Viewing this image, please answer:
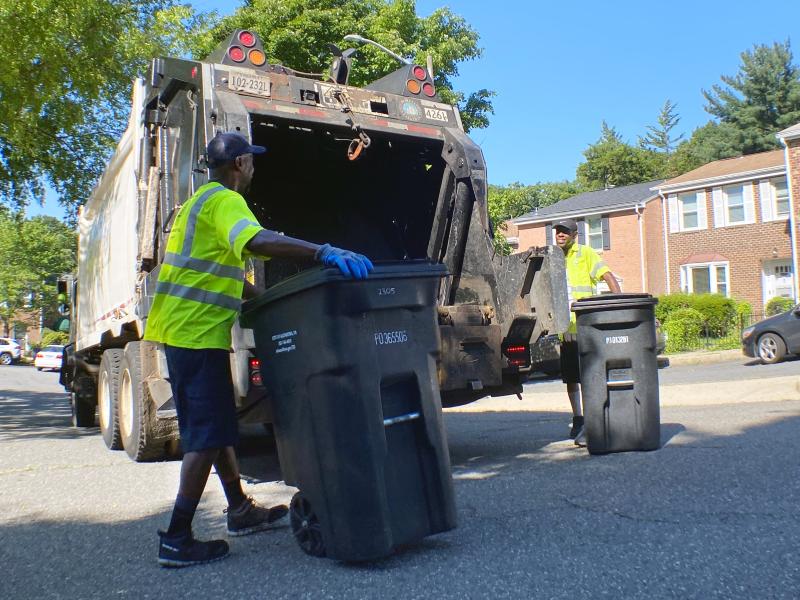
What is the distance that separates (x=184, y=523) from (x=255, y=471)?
2.57 m

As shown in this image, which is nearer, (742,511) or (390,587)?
(390,587)

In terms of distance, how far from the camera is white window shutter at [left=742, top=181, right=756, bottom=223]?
26250 mm

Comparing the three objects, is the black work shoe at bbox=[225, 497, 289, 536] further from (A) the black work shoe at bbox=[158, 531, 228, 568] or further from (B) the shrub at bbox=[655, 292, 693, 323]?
(B) the shrub at bbox=[655, 292, 693, 323]

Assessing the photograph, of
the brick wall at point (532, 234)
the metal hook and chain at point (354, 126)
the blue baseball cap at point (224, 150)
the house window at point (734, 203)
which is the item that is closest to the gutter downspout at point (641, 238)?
the house window at point (734, 203)

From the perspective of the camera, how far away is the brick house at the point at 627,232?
97.5 feet

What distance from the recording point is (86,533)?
4.10 meters

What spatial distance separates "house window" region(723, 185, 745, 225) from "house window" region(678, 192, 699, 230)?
121 centimetres

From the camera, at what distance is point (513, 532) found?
3629 mm

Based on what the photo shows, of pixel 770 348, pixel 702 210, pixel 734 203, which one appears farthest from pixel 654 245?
pixel 770 348

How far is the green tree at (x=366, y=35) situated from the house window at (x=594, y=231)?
43.8 ft

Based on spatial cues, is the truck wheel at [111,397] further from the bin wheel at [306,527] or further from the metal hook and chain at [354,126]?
the bin wheel at [306,527]

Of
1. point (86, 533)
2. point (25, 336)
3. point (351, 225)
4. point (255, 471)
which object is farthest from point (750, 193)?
point (25, 336)

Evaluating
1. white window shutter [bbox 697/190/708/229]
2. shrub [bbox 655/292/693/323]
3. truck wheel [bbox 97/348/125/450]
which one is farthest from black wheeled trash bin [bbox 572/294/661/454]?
white window shutter [bbox 697/190/708/229]

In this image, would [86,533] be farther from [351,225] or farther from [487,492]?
[351,225]
